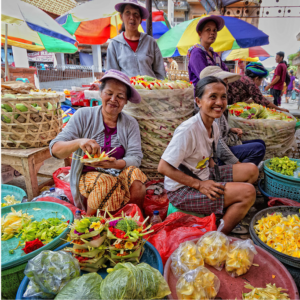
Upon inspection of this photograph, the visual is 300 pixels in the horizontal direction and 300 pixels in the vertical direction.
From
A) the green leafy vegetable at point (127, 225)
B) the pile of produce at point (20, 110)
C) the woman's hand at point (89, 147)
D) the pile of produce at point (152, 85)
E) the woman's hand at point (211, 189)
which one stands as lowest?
the woman's hand at point (211, 189)

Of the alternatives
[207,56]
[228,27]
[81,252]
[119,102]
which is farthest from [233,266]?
[228,27]

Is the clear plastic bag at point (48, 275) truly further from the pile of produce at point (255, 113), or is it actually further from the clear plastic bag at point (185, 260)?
the pile of produce at point (255, 113)

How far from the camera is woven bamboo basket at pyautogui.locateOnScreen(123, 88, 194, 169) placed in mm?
2420

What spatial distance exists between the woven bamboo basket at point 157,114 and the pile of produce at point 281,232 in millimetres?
1292

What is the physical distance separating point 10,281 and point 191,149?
1.43 m

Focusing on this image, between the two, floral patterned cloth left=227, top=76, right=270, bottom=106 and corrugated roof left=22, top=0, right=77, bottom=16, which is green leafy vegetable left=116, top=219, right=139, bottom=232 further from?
corrugated roof left=22, top=0, right=77, bottom=16

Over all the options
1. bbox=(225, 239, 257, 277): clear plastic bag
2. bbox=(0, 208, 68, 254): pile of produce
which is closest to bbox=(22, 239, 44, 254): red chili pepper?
→ bbox=(0, 208, 68, 254): pile of produce

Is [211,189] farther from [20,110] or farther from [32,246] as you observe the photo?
[20,110]

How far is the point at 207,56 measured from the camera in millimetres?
2748

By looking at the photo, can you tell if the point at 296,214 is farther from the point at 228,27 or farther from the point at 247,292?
the point at 228,27

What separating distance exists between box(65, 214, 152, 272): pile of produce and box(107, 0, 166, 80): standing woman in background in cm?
230

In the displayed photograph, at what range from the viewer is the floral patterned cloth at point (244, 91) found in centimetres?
360

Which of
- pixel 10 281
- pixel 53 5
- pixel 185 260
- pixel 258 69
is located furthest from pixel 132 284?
pixel 53 5

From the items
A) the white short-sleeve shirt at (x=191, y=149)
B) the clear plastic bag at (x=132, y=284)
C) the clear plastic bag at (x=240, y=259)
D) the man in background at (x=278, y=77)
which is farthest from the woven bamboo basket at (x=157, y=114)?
the man in background at (x=278, y=77)
